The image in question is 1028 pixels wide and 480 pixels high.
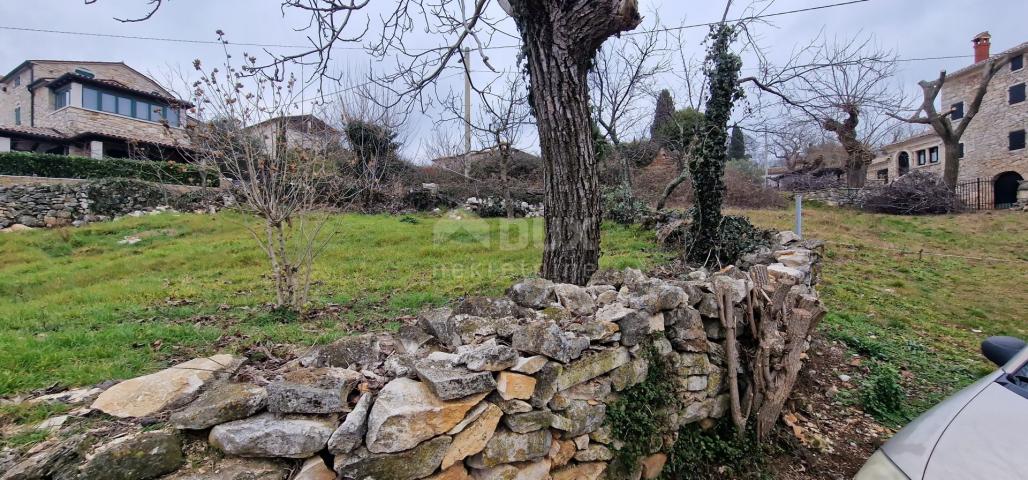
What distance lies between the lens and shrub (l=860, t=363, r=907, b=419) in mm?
2965

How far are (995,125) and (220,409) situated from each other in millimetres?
28955

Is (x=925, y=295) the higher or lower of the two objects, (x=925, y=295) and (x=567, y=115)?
the lower

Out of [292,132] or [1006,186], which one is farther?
[1006,186]

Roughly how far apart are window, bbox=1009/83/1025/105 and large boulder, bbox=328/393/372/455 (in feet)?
92.5

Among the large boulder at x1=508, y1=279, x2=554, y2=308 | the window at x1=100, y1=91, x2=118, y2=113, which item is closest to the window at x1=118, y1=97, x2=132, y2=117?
the window at x1=100, y1=91, x2=118, y2=113

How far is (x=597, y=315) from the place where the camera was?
2252mm

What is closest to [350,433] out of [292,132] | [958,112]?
[292,132]

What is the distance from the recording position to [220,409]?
137cm

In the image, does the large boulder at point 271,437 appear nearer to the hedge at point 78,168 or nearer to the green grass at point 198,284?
the green grass at point 198,284

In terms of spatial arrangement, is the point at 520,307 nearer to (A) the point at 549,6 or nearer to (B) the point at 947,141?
(A) the point at 549,6

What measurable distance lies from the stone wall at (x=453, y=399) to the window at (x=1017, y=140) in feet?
81.5

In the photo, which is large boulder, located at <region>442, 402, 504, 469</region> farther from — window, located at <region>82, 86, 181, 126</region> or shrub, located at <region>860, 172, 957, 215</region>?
window, located at <region>82, 86, 181, 126</region>

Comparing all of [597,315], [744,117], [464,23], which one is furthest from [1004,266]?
[464,23]

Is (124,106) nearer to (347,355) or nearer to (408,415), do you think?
(347,355)
